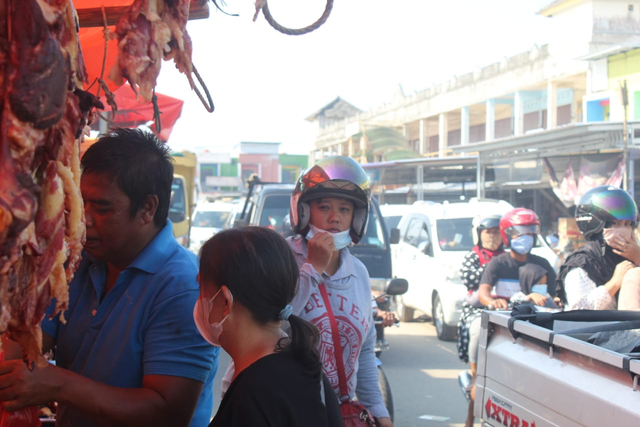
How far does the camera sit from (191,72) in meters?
1.64

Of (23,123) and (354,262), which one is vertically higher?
(23,123)

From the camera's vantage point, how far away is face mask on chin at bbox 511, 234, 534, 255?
560 centimetres

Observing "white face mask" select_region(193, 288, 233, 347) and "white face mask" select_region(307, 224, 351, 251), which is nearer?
"white face mask" select_region(193, 288, 233, 347)

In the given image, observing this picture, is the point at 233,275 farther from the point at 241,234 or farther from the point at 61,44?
the point at 61,44

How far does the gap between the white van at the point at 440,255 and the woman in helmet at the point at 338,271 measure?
6834 mm

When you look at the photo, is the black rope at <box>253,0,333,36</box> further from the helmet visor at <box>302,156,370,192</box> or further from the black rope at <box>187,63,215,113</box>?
the helmet visor at <box>302,156,370,192</box>

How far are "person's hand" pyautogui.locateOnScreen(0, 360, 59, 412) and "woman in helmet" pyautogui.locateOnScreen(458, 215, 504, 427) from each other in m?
4.03

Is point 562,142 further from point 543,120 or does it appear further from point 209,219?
point 209,219

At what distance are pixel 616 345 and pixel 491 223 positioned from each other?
3.58 meters

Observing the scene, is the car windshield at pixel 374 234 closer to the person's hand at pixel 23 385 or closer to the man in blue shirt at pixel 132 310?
the man in blue shirt at pixel 132 310

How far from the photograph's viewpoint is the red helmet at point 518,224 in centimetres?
561

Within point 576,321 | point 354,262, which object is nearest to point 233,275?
point 354,262

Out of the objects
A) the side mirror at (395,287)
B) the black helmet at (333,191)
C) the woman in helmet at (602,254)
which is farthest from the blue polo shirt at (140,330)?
the side mirror at (395,287)

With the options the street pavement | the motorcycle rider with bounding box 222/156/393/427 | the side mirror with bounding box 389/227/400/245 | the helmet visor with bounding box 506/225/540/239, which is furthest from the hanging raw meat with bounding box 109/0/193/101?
the side mirror with bounding box 389/227/400/245
